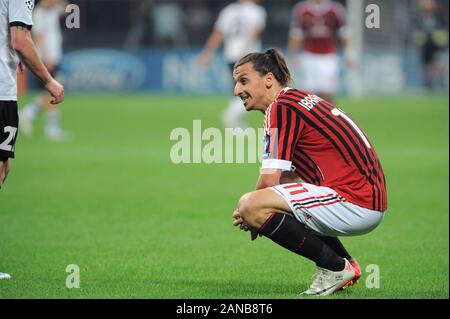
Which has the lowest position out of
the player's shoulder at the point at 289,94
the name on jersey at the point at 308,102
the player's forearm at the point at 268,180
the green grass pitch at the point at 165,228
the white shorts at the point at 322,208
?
the green grass pitch at the point at 165,228

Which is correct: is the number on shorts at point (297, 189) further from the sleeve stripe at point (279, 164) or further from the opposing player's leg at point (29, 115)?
the opposing player's leg at point (29, 115)

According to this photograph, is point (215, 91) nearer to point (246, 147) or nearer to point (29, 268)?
point (246, 147)

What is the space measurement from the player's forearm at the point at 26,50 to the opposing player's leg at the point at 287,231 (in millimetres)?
1873

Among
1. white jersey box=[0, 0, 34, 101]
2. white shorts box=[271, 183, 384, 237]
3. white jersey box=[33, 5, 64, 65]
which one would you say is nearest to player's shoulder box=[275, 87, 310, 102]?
white shorts box=[271, 183, 384, 237]

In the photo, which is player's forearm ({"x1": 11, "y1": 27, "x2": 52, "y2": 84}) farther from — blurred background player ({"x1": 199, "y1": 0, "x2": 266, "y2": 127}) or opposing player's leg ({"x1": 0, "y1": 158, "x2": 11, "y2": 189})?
blurred background player ({"x1": 199, "y1": 0, "x2": 266, "y2": 127})

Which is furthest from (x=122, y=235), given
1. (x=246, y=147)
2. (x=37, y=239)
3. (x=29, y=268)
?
(x=246, y=147)

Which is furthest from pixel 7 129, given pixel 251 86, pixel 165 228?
pixel 165 228

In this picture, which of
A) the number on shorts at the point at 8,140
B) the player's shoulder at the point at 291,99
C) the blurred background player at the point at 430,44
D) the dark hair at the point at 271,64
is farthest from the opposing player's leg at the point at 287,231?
the blurred background player at the point at 430,44

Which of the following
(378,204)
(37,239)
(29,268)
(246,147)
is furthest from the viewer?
(246,147)

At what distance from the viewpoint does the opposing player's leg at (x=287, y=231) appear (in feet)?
20.7

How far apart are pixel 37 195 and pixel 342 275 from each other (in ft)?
20.3

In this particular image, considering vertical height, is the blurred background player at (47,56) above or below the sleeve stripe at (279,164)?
above

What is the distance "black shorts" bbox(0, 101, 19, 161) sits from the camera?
6844 mm
